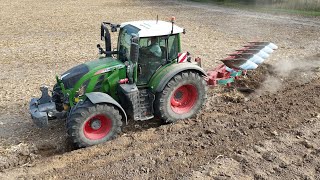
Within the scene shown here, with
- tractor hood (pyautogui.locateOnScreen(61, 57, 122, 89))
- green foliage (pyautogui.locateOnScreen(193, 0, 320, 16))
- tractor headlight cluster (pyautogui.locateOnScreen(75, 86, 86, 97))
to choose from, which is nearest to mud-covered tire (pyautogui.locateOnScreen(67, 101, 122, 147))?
tractor headlight cluster (pyautogui.locateOnScreen(75, 86, 86, 97))

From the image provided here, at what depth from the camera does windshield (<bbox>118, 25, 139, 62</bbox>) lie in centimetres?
741

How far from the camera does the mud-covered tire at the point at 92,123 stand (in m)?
6.49

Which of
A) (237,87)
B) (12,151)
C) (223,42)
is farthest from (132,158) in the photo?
(223,42)

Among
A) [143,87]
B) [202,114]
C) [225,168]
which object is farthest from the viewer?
[202,114]

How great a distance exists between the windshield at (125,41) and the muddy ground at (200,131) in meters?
1.51

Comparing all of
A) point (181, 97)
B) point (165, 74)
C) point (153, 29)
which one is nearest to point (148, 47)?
point (153, 29)

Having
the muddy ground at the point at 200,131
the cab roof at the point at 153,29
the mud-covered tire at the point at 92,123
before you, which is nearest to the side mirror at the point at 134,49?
the cab roof at the point at 153,29

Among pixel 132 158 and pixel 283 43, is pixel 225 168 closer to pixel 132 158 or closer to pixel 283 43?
pixel 132 158

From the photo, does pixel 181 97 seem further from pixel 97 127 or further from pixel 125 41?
pixel 97 127

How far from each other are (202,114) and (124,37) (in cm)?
244

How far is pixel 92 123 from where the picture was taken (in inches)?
266

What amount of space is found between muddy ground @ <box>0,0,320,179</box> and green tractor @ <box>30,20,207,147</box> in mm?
401

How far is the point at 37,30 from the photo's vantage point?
18.9 m

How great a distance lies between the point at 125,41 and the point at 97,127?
1.92m
